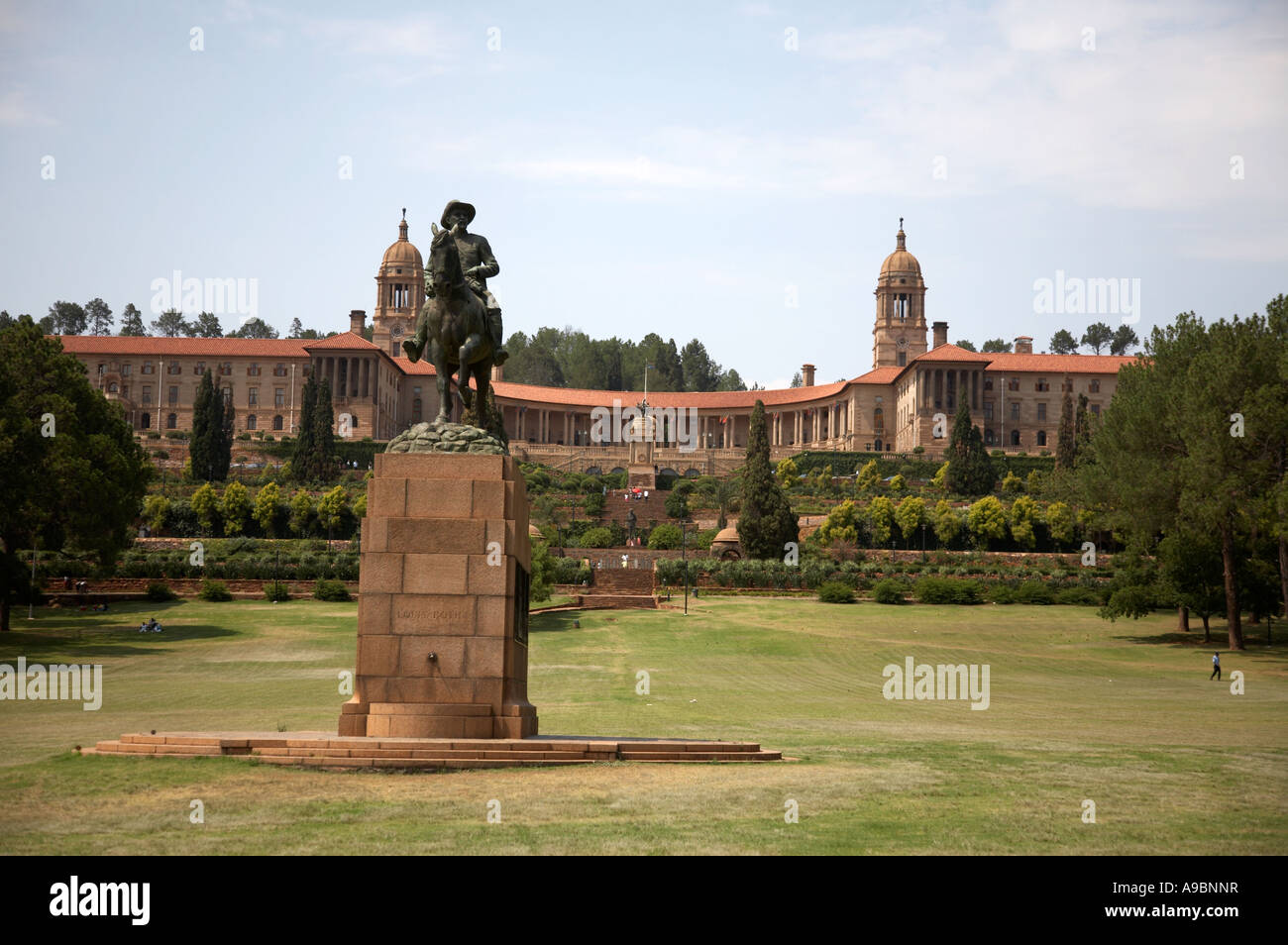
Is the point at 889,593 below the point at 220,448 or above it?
below

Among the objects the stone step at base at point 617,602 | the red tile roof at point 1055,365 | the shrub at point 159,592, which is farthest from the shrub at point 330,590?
the red tile roof at point 1055,365

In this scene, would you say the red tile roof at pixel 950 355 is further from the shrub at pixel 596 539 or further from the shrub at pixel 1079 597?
the shrub at pixel 1079 597

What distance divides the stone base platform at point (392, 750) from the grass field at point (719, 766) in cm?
41

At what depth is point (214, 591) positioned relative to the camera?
170ft

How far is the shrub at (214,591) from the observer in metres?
51.9

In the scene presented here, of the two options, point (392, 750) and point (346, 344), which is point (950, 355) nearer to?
point (346, 344)

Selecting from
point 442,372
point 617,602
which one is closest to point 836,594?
point 617,602

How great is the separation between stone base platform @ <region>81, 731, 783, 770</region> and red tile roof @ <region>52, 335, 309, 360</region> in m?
111

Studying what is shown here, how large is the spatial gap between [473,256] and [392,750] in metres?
7.12

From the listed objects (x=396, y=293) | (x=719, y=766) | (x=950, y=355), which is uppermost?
(x=396, y=293)

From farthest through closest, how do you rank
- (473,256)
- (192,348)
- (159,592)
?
1. (192,348)
2. (159,592)
3. (473,256)

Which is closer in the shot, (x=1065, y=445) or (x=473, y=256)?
(x=473, y=256)

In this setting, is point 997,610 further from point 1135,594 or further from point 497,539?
point 497,539
